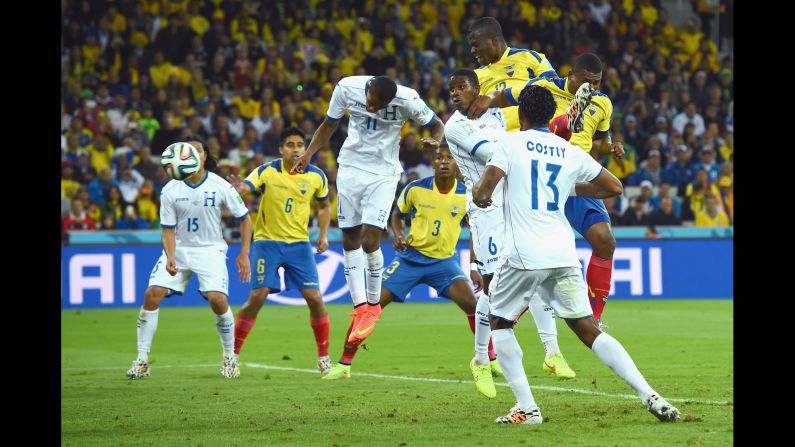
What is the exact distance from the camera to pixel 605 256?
10.5 metres

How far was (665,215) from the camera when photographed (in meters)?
22.9

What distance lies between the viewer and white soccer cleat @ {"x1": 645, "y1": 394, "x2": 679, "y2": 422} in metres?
7.29

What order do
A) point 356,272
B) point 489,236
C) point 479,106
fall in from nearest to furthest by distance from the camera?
point 479,106, point 489,236, point 356,272

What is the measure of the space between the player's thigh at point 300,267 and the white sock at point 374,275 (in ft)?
3.21

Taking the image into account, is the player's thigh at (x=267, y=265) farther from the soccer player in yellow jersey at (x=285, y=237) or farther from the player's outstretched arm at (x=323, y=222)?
the player's outstretched arm at (x=323, y=222)

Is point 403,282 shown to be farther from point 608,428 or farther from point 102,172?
point 102,172

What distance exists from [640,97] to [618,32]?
3.18 m

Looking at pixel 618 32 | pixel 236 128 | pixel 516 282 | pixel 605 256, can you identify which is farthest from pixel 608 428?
pixel 618 32

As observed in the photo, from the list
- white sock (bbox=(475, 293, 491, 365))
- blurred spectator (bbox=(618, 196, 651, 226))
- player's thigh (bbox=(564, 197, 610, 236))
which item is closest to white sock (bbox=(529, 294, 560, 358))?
white sock (bbox=(475, 293, 491, 365))

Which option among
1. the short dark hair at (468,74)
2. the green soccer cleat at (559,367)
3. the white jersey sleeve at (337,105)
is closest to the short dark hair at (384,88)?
the white jersey sleeve at (337,105)

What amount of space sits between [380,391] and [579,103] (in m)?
2.87

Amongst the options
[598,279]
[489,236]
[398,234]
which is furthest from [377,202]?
[598,279]

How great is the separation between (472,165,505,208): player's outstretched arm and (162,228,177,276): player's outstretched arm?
4770 millimetres

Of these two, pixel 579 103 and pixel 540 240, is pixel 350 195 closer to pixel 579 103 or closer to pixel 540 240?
pixel 579 103
